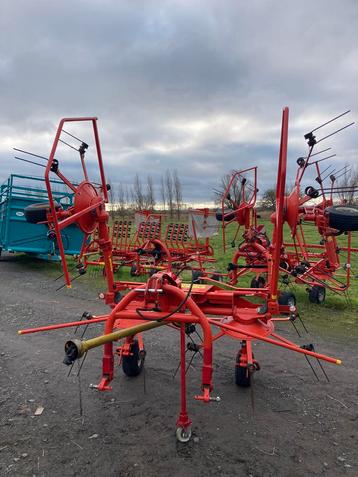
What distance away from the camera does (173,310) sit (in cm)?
346

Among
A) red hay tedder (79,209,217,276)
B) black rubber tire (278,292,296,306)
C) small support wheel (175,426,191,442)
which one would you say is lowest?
small support wheel (175,426,191,442)

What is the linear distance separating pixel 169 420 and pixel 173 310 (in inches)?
44.8

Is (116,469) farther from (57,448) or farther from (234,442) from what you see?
(234,442)

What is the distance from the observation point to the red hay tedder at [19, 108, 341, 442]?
3150 millimetres

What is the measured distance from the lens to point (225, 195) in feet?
25.7

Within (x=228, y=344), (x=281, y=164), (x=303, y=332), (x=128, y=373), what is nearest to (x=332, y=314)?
(x=303, y=332)

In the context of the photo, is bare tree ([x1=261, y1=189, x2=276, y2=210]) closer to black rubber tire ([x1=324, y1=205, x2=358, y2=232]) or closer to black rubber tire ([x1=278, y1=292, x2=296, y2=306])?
black rubber tire ([x1=278, y1=292, x2=296, y2=306])

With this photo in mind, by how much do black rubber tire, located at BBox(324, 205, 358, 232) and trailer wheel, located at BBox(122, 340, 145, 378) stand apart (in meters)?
2.66

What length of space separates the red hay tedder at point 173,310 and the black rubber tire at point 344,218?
69 cm

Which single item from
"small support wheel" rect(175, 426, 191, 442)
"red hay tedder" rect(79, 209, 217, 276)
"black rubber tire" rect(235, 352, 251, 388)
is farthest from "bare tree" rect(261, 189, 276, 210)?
"small support wheel" rect(175, 426, 191, 442)

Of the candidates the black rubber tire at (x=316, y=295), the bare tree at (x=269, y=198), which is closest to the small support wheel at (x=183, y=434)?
the black rubber tire at (x=316, y=295)

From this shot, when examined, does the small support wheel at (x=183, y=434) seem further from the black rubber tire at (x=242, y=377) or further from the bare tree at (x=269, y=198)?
the bare tree at (x=269, y=198)

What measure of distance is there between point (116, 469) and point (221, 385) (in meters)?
1.76

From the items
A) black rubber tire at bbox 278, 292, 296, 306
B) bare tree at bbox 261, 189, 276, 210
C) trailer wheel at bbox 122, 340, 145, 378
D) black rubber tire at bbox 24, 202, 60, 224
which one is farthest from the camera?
bare tree at bbox 261, 189, 276, 210
